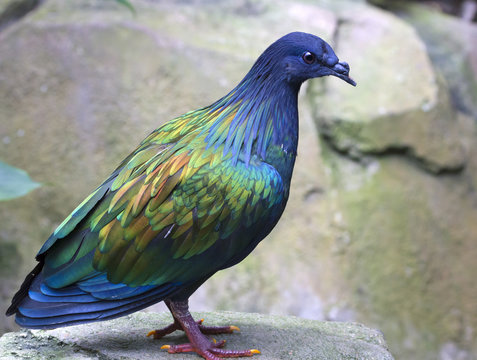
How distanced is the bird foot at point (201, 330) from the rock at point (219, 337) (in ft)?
0.09

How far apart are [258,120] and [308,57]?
0.36 metres

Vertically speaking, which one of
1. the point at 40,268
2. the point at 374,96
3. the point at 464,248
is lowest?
the point at 464,248

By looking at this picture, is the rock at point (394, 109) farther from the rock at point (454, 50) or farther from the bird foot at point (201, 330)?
the bird foot at point (201, 330)

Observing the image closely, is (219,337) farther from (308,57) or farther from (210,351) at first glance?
(308,57)

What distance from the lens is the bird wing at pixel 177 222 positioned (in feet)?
9.41

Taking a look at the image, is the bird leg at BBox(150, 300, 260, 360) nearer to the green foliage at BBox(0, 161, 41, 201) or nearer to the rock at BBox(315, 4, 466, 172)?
the green foliage at BBox(0, 161, 41, 201)

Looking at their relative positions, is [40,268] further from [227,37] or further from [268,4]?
[268,4]

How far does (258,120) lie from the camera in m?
3.06

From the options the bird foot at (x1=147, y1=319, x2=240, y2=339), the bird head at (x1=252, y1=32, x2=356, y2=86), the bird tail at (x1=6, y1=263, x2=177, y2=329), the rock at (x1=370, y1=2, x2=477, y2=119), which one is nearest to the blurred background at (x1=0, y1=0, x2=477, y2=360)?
the rock at (x1=370, y1=2, x2=477, y2=119)

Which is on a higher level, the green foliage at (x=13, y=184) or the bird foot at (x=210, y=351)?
the green foliage at (x=13, y=184)

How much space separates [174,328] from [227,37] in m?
3.05

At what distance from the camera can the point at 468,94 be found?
6180 mm

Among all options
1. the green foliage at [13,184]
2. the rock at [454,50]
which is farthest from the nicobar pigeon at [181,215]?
the rock at [454,50]

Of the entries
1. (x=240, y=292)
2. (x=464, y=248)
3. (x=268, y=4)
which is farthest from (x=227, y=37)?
(x=464, y=248)
